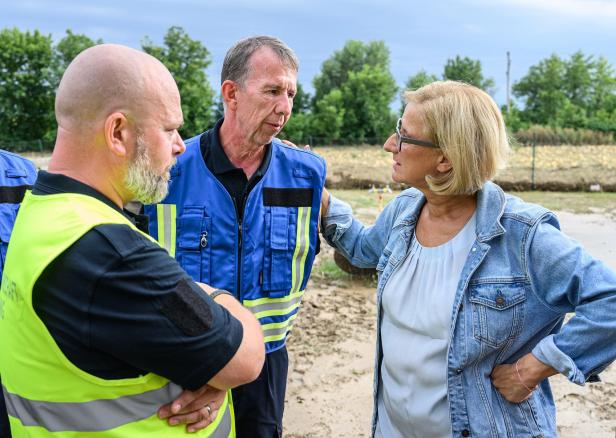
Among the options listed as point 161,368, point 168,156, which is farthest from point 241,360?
point 168,156

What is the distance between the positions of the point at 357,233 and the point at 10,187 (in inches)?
77.6

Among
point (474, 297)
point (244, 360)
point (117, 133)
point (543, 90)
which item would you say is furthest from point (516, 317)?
point (543, 90)

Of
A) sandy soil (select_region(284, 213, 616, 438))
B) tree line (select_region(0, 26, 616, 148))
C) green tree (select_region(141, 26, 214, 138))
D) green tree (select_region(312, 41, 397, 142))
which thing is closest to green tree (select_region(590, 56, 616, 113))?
tree line (select_region(0, 26, 616, 148))

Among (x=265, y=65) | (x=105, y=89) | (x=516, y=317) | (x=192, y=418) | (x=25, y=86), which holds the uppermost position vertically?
(x=25, y=86)

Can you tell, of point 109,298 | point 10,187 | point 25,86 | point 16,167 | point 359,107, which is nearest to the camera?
point 109,298

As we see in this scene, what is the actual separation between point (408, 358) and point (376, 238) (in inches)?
29.8

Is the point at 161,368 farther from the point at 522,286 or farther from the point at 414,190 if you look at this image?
the point at 414,190

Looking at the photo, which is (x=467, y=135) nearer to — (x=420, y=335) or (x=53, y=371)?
(x=420, y=335)

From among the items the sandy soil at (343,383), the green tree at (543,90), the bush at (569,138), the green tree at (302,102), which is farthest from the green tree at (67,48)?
the sandy soil at (343,383)

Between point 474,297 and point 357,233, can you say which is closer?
point 474,297

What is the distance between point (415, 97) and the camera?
2.53m

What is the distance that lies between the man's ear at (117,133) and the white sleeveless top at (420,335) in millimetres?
1338

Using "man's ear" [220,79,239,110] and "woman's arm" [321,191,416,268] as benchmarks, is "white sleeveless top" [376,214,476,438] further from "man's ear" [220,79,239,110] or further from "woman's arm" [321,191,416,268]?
"man's ear" [220,79,239,110]

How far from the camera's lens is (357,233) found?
3.12 m
